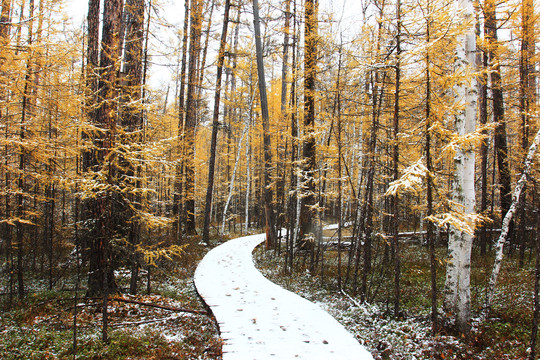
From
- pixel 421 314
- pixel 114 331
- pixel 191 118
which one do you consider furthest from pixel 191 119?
pixel 421 314

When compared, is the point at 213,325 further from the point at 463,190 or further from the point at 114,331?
the point at 463,190

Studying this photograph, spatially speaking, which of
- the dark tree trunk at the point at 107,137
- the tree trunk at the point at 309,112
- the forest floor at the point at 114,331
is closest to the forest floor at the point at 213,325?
the forest floor at the point at 114,331

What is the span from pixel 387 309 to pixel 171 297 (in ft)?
19.9

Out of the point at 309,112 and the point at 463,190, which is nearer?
the point at 463,190

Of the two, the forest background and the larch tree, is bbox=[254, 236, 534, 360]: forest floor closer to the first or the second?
the forest background

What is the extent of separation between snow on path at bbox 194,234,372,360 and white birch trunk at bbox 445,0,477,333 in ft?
7.84

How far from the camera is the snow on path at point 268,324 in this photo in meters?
4.59

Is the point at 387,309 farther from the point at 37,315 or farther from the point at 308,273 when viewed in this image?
the point at 37,315

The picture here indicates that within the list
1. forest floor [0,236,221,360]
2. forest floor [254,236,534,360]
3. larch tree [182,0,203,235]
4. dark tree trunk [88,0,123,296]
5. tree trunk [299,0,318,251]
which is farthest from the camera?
larch tree [182,0,203,235]

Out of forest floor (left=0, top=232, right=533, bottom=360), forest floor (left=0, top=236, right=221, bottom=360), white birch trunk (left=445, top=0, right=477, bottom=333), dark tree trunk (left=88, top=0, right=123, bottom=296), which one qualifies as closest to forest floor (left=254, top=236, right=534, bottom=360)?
forest floor (left=0, top=232, right=533, bottom=360)

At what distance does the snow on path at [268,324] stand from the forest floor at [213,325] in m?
0.42

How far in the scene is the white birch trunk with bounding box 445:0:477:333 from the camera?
541 centimetres

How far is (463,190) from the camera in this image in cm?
558

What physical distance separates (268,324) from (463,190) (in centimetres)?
498
